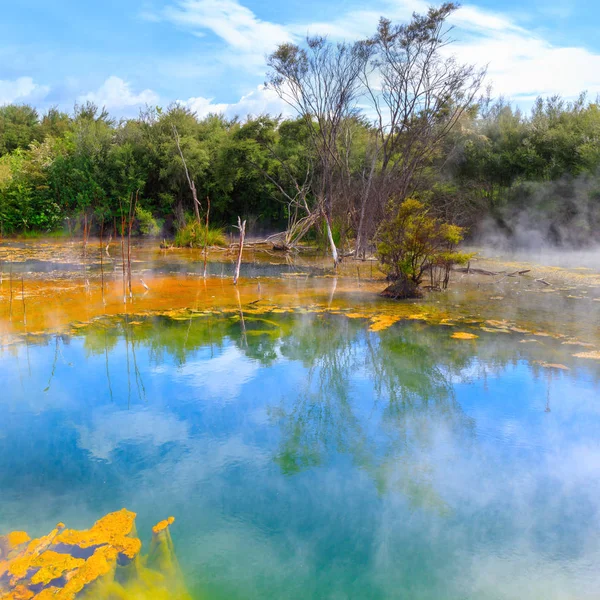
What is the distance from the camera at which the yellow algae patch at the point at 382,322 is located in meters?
7.75

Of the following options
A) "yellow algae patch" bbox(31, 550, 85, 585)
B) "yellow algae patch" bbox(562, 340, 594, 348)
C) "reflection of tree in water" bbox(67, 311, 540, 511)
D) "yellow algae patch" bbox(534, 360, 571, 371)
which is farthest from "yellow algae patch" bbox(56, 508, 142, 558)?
"yellow algae patch" bbox(562, 340, 594, 348)

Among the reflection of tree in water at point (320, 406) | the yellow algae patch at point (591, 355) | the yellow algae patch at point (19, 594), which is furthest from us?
the yellow algae patch at point (591, 355)

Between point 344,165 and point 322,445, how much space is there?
13.8 metres

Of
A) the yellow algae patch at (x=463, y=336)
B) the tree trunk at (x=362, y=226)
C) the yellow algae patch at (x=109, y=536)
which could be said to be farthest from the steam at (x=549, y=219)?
the yellow algae patch at (x=109, y=536)

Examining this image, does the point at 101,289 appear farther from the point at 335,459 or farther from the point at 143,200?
the point at 143,200

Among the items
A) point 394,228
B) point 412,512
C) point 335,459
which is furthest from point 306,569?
point 394,228

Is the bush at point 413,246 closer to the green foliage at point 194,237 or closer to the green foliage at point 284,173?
the green foliage at point 284,173

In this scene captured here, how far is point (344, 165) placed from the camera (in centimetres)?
1703

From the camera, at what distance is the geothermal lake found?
3.03 meters

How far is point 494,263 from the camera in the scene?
14.5 meters

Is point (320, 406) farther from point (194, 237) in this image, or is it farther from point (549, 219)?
point (549, 219)

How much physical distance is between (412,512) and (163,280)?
9.02 m

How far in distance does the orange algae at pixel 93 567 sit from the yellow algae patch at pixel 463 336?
492 centimetres

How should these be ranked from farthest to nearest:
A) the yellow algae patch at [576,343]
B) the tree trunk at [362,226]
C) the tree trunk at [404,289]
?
the tree trunk at [362,226] < the tree trunk at [404,289] < the yellow algae patch at [576,343]
